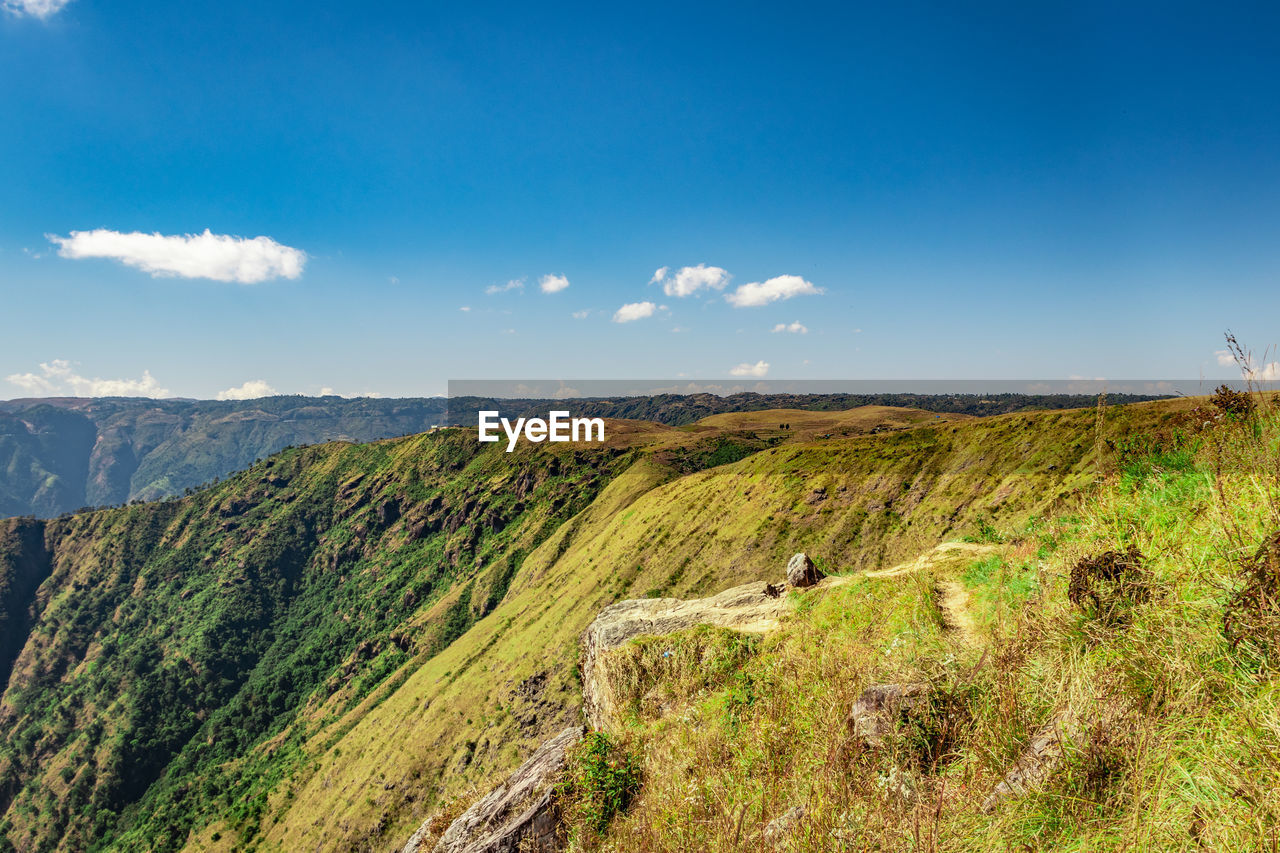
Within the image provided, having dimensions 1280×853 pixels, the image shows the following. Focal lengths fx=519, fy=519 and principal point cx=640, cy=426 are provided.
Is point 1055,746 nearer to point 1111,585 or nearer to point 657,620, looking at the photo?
point 1111,585

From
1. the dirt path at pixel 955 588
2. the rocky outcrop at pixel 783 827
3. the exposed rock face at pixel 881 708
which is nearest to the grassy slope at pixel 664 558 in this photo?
the dirt path at pixel 955 588

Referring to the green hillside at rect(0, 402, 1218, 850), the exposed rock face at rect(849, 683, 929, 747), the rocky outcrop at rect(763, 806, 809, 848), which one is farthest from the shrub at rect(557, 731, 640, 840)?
the exposed rock face at rect(849, 683, 929, 747)

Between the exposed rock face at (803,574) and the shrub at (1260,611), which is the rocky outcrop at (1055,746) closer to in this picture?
the shrub at (1260,611)

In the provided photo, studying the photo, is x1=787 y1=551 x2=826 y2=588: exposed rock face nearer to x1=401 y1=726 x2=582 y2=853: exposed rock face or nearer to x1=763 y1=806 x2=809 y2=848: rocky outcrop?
x1=401 y1=726 x2=582 y2=853: exposed rock face

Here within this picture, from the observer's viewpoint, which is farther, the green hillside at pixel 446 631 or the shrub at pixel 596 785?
the green hillside at pixel 446 631

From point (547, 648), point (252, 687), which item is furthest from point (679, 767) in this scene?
point (252, 687)

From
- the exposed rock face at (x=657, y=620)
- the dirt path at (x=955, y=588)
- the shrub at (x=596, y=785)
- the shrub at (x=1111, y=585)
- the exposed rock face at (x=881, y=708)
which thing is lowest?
the exposed rock face at (x=657, y=620)
